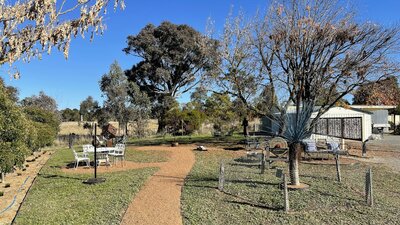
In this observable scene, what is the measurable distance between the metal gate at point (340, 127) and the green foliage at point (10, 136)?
1969 cm

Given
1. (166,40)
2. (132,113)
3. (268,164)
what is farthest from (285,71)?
(166,40)

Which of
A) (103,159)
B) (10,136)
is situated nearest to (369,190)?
(10,136)

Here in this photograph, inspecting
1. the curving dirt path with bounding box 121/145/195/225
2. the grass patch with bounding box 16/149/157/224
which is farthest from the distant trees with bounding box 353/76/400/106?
the grass patch with bounding box 16/149/157/224

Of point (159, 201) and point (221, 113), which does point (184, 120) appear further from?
point (159, 201)

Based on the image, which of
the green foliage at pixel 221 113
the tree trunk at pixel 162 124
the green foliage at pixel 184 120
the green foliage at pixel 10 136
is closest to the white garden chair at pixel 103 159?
the green foliage at pixel 10 136

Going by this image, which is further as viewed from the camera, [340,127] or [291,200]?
[340,127]

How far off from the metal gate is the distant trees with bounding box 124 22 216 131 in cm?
1371

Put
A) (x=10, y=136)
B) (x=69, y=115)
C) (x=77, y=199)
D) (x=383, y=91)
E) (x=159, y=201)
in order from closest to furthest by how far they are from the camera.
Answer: (x=159, y=201), (x=77, y=199), (x=10, y=136), (x=383, y=91), (x=69, y=115)

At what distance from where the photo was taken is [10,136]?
9500mm

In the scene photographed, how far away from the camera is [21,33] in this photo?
448 centimetres

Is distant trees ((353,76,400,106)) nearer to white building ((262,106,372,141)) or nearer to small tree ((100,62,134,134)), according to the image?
white building ((262,106,372,141))

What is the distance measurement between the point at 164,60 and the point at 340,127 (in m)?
18.9

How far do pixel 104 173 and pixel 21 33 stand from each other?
322 inches

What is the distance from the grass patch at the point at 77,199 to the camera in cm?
652
